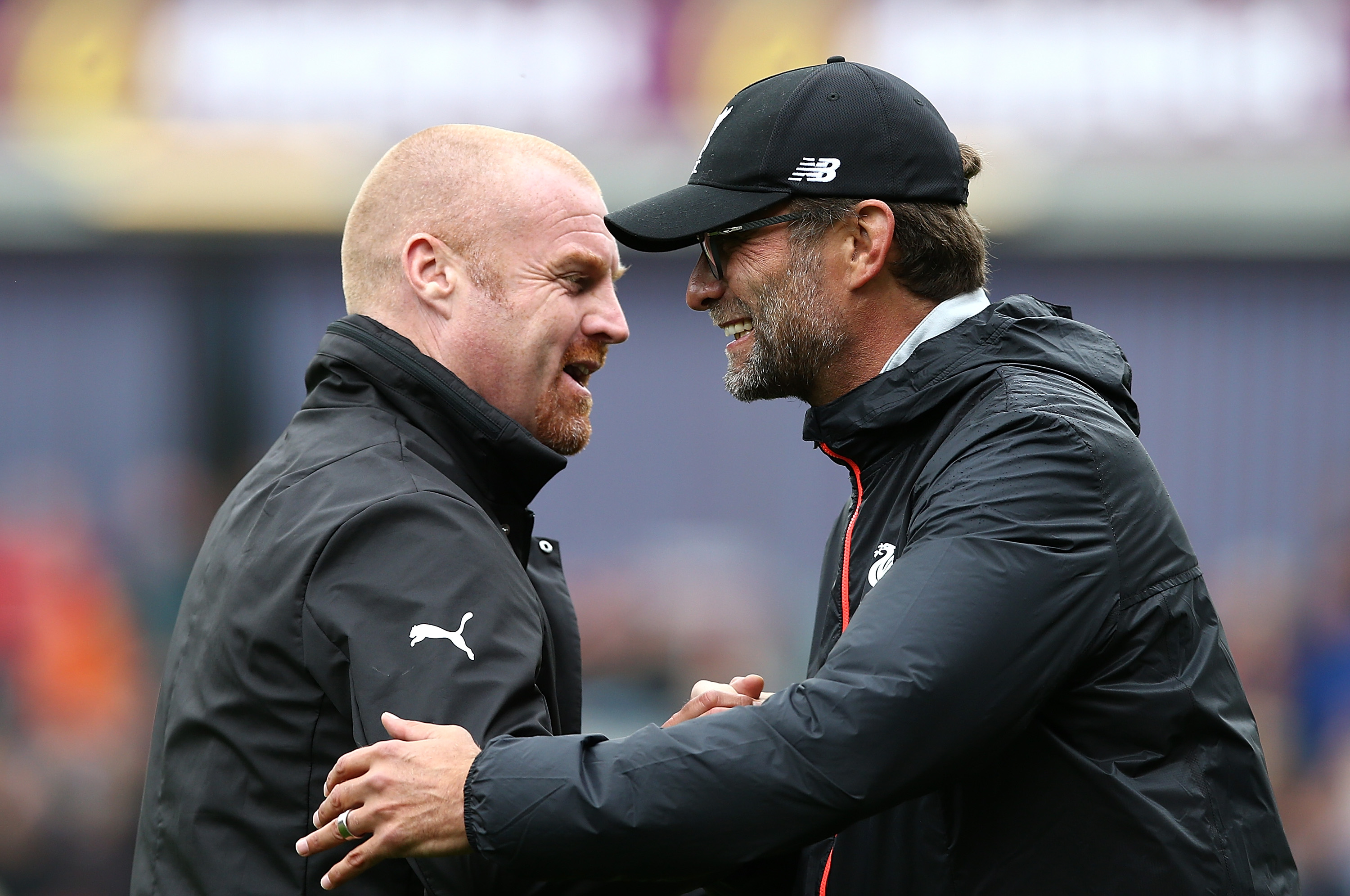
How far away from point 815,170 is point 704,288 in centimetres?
34

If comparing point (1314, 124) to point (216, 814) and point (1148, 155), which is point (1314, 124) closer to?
point (1148, 155)

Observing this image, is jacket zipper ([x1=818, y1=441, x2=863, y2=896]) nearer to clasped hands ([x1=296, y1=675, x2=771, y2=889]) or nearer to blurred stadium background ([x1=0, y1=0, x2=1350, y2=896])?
clasped hands ([x1=296, y1=675, x2=771, y2=889])

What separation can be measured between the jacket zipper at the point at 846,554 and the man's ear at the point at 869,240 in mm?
328

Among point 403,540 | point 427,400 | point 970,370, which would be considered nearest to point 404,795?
point 403,540

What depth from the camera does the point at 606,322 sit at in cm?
298

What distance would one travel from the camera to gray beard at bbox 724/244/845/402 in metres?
2.63

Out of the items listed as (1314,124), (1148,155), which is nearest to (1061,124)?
(1148,155)

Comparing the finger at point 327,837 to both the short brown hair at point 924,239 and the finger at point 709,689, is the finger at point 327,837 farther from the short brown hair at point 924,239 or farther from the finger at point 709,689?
the short brown hair at point 924,239

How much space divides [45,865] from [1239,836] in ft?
18.7

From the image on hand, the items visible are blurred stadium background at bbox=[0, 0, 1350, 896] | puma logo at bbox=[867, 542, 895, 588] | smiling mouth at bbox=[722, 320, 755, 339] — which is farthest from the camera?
blurred stadium background at bbox=[0, 0, 1350, 896]

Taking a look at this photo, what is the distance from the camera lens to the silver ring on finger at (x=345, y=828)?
78.6 inches

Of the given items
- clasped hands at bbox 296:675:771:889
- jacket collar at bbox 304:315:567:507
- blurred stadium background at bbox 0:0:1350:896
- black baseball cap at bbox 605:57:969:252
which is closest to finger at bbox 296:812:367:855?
clasped hands at bbox 296:675:771:889

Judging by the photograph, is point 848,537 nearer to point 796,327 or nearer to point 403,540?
point 796,327

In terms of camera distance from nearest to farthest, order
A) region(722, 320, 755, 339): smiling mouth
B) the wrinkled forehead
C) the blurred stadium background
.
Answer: region(722, 320, 755, 339): smiling mouth < the wrinkled forehead < the blurred stadium background
